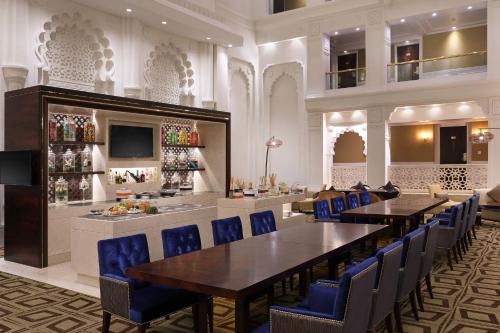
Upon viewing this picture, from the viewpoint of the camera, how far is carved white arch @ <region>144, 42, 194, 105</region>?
33.9 feet

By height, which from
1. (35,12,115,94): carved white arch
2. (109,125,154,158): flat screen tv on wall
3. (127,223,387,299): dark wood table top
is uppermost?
(35,12,115,94): carved white arch

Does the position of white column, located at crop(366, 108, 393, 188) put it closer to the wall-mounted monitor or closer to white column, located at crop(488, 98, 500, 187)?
white column, located at crop(488, 98, 500, 187)

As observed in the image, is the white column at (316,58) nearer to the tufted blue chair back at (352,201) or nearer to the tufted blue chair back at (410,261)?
the tufted blue chair back at (352,201)

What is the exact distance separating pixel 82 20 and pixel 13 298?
19.8ft

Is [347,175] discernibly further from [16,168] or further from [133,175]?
[16,168]

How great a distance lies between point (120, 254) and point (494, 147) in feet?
34.5

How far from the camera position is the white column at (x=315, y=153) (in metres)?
13.5

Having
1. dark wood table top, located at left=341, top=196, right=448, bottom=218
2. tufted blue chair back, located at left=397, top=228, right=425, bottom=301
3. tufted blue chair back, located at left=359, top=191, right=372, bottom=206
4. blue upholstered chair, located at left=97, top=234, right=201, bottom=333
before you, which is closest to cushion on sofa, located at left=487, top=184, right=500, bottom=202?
dark wood table top, located at left=341, top=196, right=448, bottom=218

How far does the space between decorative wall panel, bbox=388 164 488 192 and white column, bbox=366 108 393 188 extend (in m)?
0.63

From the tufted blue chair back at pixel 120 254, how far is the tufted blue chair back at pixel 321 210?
3985mm

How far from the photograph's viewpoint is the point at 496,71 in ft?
35.6

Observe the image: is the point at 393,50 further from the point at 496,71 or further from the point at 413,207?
the point at 413,207

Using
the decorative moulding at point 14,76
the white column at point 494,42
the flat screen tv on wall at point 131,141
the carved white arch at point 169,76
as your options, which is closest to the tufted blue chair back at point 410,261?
the flat screen tv on wall at point 131,141

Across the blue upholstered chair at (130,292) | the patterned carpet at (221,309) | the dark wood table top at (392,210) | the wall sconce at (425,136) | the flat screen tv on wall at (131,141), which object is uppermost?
the wall sconce at (425,136)
